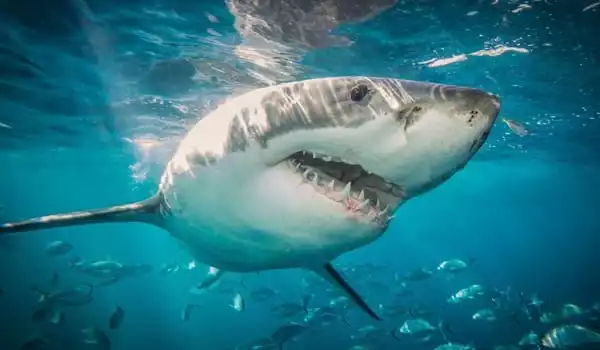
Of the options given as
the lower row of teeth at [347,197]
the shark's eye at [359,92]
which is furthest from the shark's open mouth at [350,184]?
the shark's eye at [359,92]

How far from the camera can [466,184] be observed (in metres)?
45.2

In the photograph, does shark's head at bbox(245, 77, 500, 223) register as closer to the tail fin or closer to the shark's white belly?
the shark's white belly

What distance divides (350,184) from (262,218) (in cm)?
69

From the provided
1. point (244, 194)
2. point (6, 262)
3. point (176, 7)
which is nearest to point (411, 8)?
point (176, 7)

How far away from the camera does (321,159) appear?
2.40 m

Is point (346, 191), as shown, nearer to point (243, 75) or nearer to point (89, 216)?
point (89, 216)

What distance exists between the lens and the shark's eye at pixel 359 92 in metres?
2.09

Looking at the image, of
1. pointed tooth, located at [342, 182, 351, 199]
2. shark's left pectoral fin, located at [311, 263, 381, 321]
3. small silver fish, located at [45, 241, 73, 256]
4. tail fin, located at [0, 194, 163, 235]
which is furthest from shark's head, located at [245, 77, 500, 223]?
small silver fish, located at [45, 241, 73, 256]

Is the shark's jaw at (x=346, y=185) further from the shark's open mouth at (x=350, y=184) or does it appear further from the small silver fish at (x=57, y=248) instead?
the small silver fish at (x=57, y=248)

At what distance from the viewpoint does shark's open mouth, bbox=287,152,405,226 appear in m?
2.40

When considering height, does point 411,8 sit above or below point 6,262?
above

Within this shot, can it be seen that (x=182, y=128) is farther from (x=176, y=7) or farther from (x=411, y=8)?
(x=411, y=8)

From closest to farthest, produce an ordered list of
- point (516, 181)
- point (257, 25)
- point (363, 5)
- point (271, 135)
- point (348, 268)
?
point (271, 135)
point (363, 5)
point (257, 25)
point (348, 268)
point (516, 181)

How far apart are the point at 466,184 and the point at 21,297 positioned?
42305 millimetres
